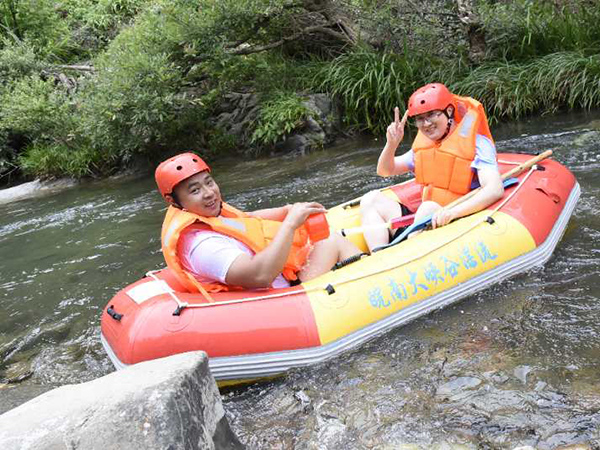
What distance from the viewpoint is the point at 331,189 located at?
22.4 feet

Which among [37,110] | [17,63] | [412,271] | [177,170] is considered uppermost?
[17,63]

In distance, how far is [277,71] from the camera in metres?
9.98

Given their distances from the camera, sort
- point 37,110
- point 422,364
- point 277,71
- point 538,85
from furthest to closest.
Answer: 1. point 277,71
2. point 37,110
3. point 538,85
4. point 422,364

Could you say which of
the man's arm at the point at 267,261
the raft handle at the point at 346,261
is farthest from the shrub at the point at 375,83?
the man's arm at the point at 267,261

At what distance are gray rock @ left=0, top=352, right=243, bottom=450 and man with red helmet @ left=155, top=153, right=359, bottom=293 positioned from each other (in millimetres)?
992

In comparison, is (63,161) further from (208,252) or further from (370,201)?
(208,252)

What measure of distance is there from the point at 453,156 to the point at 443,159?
8 centimetres

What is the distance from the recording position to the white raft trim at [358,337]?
3145mm

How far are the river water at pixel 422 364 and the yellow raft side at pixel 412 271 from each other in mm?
165

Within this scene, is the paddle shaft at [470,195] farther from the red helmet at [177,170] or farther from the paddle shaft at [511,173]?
the red helmet at [177,170]

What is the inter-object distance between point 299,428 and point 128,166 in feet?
27.2

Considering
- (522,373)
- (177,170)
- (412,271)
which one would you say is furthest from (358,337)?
(177,170)

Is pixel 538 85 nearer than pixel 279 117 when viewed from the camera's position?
Yes

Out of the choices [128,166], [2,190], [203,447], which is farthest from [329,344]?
[2,190]
